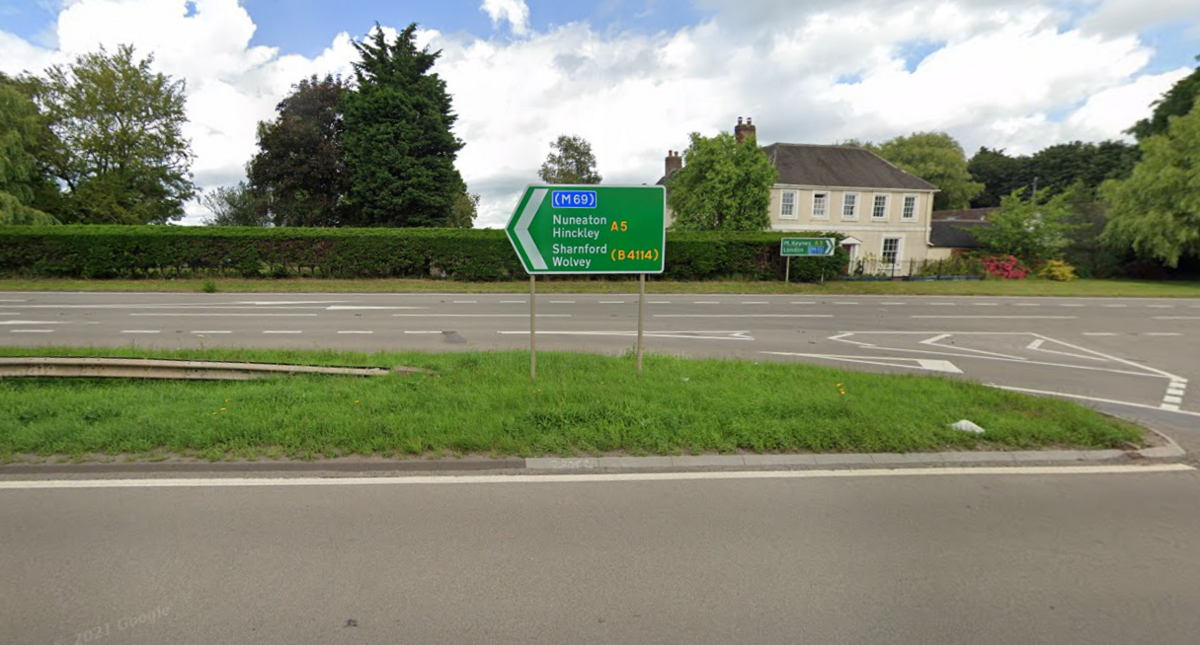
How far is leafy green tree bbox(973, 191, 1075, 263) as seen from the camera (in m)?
32.2

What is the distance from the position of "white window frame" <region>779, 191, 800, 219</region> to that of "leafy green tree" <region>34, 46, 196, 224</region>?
38923mm

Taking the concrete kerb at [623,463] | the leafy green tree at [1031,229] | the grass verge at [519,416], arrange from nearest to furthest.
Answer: the concrete kerb at [623,463], the grass verge at [519,416], the leafy green tree at [1031,229]

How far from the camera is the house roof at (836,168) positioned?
37.5m

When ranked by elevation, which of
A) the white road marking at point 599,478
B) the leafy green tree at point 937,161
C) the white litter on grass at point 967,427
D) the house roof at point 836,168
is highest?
the leafy green tree at point 937,161

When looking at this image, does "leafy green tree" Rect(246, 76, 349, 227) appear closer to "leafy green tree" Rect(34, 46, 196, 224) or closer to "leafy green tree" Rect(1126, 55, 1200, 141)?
"leafy green tree" Rect(34, 46, 196, 224)

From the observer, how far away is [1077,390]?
768 cm

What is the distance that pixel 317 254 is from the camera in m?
23.0

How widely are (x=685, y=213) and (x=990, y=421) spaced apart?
2636 cm

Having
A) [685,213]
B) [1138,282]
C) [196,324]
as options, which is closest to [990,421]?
[196,324]

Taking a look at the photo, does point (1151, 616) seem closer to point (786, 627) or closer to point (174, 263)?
point (786, 627)

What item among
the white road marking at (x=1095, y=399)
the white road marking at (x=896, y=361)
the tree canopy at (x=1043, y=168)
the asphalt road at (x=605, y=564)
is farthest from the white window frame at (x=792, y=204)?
the tree canopy at (x=1043, y=168)

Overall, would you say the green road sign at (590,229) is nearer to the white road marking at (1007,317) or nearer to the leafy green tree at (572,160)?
the white road marking at (1007,317)

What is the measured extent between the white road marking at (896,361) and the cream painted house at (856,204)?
28280 millimetres

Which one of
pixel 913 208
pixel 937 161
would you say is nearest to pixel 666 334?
pixel 913 208
